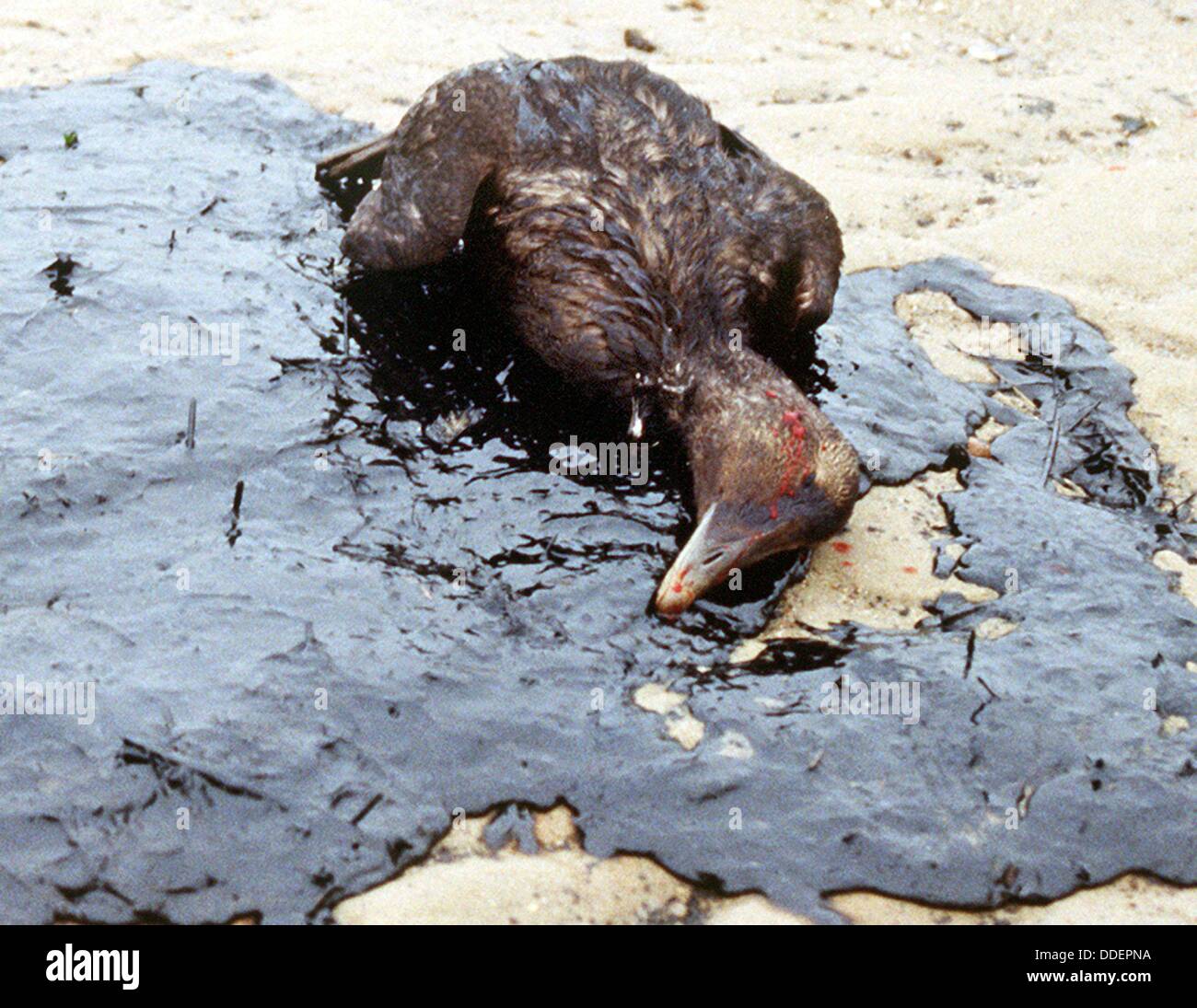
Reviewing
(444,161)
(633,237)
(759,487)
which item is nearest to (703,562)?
(759,487)

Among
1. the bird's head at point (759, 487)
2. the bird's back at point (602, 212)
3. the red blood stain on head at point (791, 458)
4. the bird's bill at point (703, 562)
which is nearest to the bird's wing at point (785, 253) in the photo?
the bird's back at point (602, 212)

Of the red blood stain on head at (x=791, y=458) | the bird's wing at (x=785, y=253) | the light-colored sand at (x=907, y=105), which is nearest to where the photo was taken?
the red blood stain on head at (x=791, y=458)

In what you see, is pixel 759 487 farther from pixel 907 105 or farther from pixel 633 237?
pixel 907 105

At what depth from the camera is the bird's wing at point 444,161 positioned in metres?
4.72

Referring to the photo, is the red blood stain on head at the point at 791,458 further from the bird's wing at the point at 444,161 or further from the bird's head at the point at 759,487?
→ the bird's wing at the point at 444,161

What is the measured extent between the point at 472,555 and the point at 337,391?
100 cm

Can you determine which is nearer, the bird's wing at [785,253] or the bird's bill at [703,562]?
the bird's bill at [703,562]

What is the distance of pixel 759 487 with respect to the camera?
3750mm

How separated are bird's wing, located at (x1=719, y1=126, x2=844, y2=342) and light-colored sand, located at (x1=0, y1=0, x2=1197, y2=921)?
745 millimetres

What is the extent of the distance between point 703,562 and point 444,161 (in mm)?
1992

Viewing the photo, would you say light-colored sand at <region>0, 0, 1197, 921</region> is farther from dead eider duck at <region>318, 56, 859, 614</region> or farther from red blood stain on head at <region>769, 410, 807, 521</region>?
dead eider duck at <region>318, 56, 859, 614</region>

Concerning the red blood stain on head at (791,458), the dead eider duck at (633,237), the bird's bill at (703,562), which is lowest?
the bird's bill at (703,562)

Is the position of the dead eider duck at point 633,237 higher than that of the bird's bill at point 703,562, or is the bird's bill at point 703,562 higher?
the dead eider duck at point 633,237

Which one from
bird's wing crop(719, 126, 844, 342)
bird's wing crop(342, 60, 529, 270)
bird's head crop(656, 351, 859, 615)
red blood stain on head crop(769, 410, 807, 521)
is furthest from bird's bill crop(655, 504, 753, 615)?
bird's wing crop(342, 60, 529, 270)
